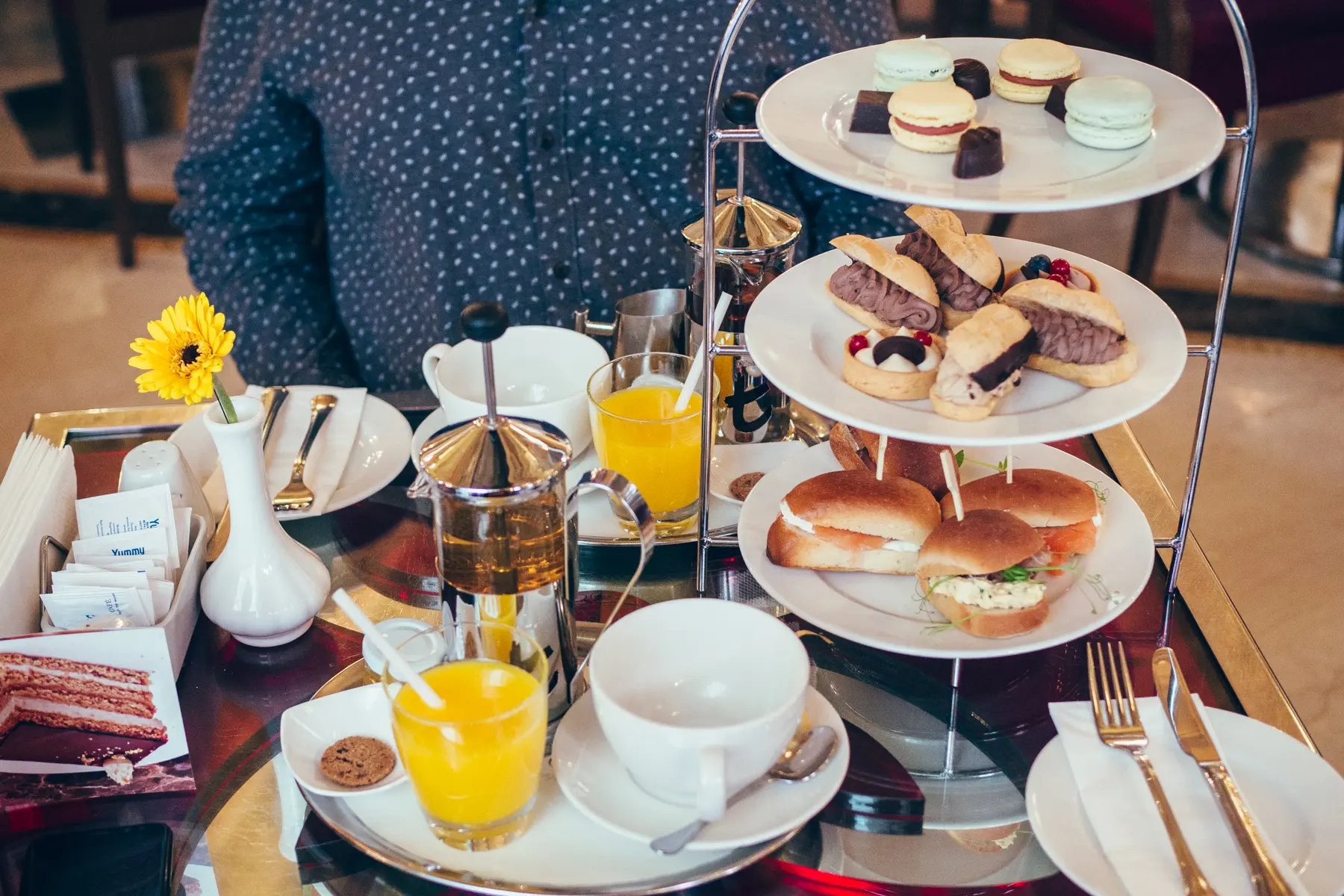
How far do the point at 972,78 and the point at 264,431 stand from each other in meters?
0.79

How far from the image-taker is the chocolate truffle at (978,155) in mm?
857

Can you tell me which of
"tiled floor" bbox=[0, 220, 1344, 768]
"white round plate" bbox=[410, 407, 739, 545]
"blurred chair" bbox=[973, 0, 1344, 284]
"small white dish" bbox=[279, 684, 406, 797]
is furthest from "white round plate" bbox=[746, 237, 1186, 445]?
"blurred chair" bbox=[973, 0, 1344, 284]

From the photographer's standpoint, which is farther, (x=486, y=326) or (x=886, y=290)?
(x=886, y=290)

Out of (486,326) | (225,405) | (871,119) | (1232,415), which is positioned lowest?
(1232,415)

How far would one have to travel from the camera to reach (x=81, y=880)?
0.87 meters

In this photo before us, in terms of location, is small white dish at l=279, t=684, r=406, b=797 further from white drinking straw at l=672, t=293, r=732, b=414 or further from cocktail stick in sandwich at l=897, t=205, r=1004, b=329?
cocktail stick in sandwich at l=897, t=205, r=1004, b=329

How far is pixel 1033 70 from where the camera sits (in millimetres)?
976

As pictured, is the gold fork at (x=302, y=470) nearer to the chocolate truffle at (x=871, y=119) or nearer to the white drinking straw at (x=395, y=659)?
the white drinking straw at (x=395, y=659)

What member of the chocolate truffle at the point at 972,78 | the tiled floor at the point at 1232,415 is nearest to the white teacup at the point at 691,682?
the chocolate truffle at the point at 972,78

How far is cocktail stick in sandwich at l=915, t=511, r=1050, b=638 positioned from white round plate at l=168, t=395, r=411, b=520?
57 centimetres

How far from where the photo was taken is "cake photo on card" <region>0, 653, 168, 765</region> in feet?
3.06

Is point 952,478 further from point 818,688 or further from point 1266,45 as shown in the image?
point 1266,45

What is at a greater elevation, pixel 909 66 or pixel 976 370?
pixel 909 66

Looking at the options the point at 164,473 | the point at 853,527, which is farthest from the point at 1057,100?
the point at 164,473
